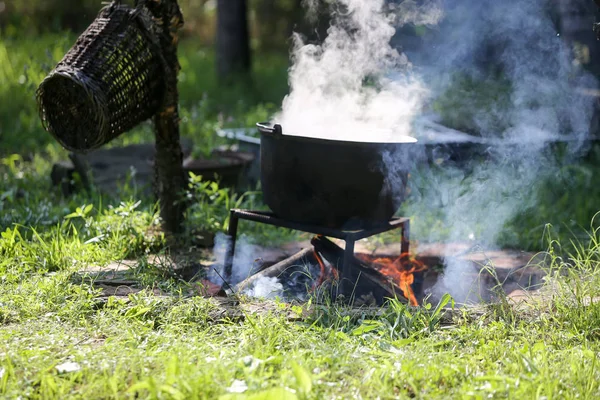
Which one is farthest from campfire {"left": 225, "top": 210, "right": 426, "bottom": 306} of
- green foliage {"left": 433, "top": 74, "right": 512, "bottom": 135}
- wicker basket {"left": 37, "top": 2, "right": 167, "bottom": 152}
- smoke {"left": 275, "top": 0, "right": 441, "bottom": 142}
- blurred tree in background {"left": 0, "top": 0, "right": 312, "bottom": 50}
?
blurred tree in background {"left": 0, "top": 0, "right": 312, "bottom": 50}

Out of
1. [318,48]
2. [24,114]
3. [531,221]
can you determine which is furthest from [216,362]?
[24,114]

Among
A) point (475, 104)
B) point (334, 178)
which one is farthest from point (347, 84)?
point (475, 104)

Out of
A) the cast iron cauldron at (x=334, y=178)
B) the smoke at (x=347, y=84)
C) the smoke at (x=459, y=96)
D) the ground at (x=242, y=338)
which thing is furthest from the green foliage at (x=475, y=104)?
the cast iron cauldron at (x=334, y=178)

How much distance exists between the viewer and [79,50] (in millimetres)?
4059

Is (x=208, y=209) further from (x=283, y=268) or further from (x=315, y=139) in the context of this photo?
(x=315, y=139)

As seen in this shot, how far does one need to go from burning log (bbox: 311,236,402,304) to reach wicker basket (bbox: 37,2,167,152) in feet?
4.80

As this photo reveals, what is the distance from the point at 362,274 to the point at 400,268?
574 mm

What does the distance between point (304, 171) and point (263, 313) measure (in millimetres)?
890

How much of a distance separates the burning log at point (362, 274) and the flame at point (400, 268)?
9 cm

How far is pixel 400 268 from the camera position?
4484 millimetres

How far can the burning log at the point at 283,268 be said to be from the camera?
398 centimetres

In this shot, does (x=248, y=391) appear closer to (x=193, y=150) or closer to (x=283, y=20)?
(x=193, y=150)

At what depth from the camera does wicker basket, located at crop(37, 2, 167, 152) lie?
3943mm

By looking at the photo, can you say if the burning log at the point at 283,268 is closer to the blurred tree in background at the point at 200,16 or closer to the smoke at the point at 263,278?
the smoke at the point at 263,278
